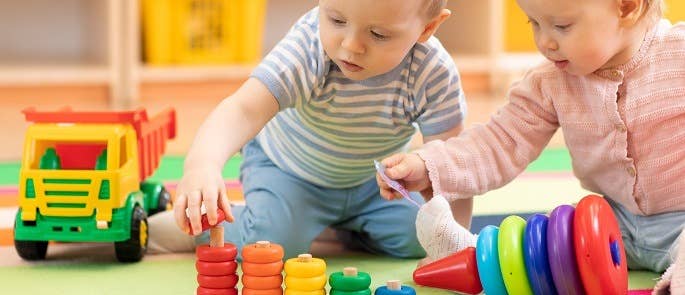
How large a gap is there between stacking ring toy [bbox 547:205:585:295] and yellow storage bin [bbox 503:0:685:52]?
1.95m

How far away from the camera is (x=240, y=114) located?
108cm

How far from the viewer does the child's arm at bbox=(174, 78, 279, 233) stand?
92cm

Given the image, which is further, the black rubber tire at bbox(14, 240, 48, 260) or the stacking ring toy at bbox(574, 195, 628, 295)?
the black rubber tire at bbox(14, 240, 48, 260)

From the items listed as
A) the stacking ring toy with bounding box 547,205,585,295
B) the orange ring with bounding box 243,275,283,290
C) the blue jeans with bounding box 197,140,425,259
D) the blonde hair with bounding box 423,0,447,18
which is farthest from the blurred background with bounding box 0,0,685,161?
the stacking ring toy with bounding box 547,205,585,295

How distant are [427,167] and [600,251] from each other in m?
0.27

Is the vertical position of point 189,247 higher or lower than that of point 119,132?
lower

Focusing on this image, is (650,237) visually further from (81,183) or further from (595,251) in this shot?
(81,183)

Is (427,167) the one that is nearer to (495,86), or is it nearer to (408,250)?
(408,250)

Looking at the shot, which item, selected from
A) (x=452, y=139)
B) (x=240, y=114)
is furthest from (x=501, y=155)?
(x=240, y=114)

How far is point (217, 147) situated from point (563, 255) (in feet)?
1.15

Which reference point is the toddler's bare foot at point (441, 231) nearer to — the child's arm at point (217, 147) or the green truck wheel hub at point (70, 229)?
the child's arm at point (217, 147)

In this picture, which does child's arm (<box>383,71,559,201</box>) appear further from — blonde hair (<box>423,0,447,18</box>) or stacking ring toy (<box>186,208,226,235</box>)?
stacking ring toy (<box>186,208,226,235</box>)

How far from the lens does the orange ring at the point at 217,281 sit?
93 centimetres

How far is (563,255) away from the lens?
2.95 ft
